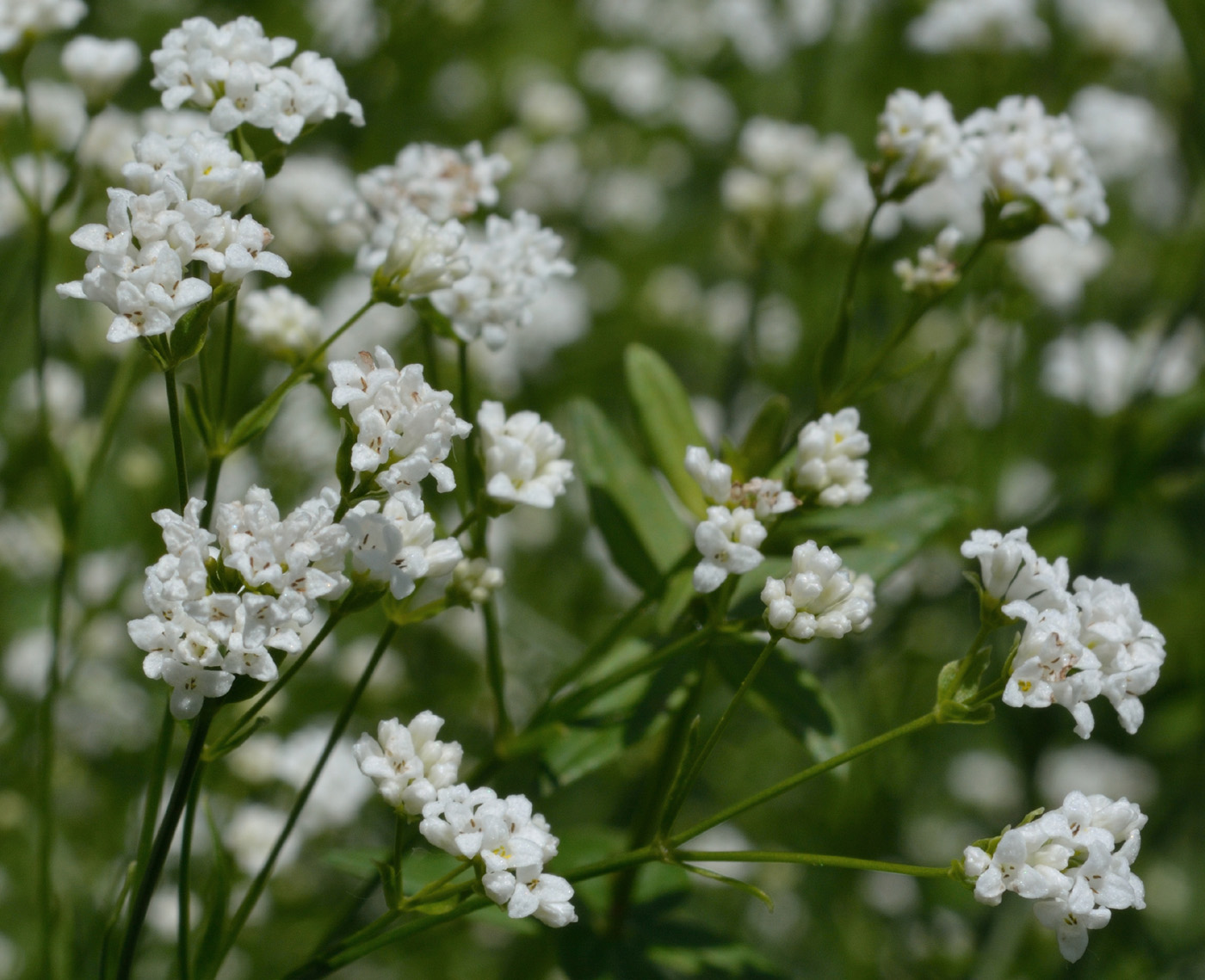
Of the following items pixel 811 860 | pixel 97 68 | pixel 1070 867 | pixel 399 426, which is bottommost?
pixel 1070 867

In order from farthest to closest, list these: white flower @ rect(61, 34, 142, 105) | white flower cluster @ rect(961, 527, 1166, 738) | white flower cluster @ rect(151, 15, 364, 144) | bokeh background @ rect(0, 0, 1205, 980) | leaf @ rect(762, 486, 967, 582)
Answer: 1. bokeh background @ rect(0, 0, 1205, 980)
2. white flower @ rect(61, 34, 142, 105)
3. leaf @ rect(762, 486, 967, 582)
4. white flower cluster @ rect(151, 15, 364, 144)
5. white flower cluster @ rect(961, 527, 1166, 738)

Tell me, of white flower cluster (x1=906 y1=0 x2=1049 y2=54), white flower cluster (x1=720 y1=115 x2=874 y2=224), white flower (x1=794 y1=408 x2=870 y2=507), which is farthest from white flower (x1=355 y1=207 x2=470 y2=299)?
white flower cluster (x1=906 y1=0 x2=1049 y2=54)

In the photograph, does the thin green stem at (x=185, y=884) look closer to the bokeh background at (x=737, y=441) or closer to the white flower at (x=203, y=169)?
the bokeh background at (x=737, y=441)

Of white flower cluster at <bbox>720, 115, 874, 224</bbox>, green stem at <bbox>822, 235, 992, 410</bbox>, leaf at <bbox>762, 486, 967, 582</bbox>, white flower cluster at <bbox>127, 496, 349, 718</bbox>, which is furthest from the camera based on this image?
white flower cluster at <bbox>720, 115, 874, 224</bbox>

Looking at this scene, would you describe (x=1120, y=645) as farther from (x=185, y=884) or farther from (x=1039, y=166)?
(x=185, y=884)

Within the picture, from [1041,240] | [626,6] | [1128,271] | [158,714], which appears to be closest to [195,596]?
[158,714]

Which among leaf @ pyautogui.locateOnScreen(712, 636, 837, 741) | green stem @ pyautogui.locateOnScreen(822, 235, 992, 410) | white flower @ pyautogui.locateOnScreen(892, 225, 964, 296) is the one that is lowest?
leaf @ pyautogui.locateOnScreen(712, 636, 837, 741)

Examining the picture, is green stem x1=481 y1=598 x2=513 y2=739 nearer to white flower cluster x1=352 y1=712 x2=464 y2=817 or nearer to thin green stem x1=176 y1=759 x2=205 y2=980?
white flower cluster x1=352 y1=712 x2=464 y2=817

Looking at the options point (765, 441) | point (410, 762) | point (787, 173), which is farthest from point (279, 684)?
point (787, 173)
